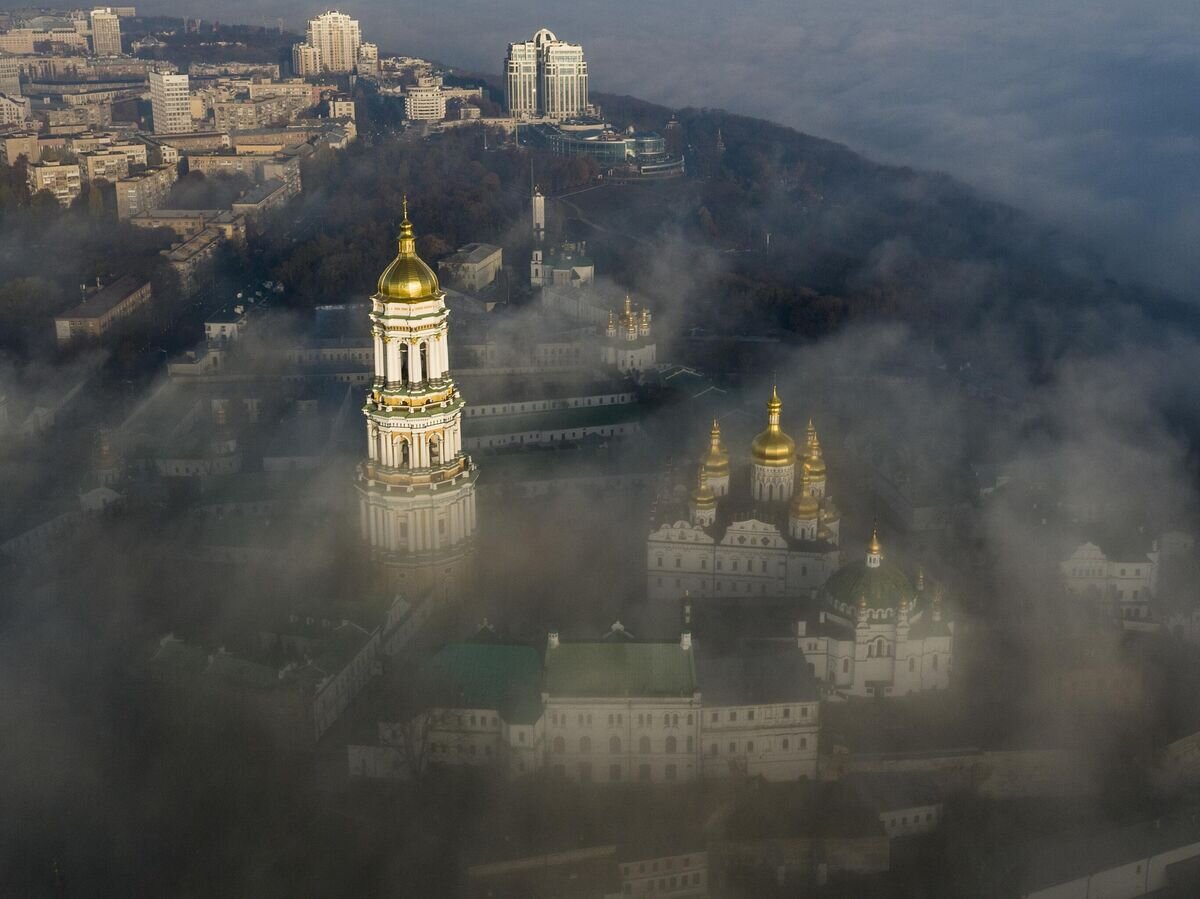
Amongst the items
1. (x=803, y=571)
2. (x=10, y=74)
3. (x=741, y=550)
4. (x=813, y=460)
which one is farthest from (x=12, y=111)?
(x=803, y=571)

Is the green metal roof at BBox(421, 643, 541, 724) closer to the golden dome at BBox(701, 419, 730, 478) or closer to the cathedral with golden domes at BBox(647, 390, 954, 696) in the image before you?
the cathedral with golden domes at BBox(647, 390, 954, 696)

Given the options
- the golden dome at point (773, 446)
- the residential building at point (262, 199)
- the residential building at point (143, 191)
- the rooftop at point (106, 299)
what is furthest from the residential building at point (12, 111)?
the golden dome at point (773, 446)

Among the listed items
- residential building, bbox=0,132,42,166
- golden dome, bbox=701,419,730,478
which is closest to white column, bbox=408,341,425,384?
golden dome, bbox=701,419,730,478

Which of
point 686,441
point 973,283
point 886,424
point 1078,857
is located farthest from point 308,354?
point 1078,857

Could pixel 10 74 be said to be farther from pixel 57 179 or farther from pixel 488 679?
pixel 488 679

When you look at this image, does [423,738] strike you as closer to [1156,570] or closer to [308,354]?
[1156,570]

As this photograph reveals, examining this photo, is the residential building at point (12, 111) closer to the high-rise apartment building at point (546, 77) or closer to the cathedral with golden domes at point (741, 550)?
the high-rise apartment building at point (546, 77)
